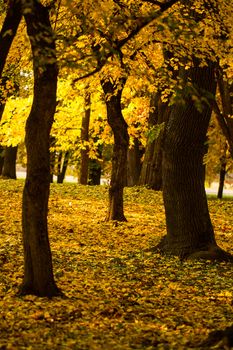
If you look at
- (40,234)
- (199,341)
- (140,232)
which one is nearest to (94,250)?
(140,232)

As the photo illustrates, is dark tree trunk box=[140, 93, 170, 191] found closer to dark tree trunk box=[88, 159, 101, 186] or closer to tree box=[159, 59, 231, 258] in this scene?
tree box=[159, 59, 231, 258]

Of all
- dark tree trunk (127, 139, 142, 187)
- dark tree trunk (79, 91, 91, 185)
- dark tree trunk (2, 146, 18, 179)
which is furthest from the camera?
dark tree trunk (127, 139, 142, 187)

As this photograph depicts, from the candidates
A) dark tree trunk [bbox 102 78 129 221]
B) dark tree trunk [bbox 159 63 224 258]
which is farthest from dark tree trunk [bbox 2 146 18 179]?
dark tree trunk [bbox 159 63 224 258]

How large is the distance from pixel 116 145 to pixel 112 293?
7.97 metres

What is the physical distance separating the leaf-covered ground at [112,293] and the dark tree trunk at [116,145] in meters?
0.57

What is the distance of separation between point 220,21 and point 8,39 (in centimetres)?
435

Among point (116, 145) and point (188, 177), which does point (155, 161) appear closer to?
point (116, 145)

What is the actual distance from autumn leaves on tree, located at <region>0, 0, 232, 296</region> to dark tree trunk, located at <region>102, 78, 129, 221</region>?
3 cm

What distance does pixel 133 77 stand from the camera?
49.5ft

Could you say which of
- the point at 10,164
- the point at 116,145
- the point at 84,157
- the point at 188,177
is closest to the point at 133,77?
the point at 116,145

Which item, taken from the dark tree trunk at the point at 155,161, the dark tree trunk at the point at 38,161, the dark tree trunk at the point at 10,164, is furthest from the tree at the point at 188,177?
the dark tree trunk at the point at 10,164

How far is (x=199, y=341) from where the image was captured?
6.94 meters

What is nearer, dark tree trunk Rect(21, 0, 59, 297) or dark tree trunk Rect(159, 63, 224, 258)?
dark tree trunk Rect(21, 0, 59, 297)

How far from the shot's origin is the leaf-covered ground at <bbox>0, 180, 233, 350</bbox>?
734 centimetres
